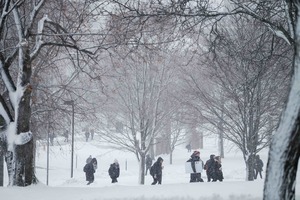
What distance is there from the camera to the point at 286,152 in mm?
6152

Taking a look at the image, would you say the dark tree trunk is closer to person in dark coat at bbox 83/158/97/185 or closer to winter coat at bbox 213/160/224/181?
winter coat at bbox 213/160/224/181

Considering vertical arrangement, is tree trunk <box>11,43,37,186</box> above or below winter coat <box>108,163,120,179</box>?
above

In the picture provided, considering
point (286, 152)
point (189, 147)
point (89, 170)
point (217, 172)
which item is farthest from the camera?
point (189, 147)

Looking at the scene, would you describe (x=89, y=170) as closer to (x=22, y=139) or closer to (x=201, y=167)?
(x=201, y=167)

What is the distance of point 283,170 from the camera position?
243 inches

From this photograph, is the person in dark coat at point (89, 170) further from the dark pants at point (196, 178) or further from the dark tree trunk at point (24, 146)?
the dark tree trunk at point (24, 146)

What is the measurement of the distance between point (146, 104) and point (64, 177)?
11015 millimetres

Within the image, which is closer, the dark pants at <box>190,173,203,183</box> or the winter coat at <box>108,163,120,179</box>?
the dark pants at <box>190,173,203,183</box>

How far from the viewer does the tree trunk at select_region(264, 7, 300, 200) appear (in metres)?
6.15

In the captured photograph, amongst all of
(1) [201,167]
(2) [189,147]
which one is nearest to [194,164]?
(1) [201,167]

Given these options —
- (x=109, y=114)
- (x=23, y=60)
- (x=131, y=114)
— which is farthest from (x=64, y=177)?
(x=23, y=60)

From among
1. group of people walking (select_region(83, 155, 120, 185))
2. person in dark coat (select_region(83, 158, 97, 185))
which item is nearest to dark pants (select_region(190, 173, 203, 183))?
group of people walking (select_region(83, 155, 120, 185))

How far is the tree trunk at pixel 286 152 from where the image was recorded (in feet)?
20.2

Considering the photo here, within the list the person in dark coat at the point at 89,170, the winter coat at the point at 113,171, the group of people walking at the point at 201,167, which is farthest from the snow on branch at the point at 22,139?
the person in dark coat at the point at 89,170
